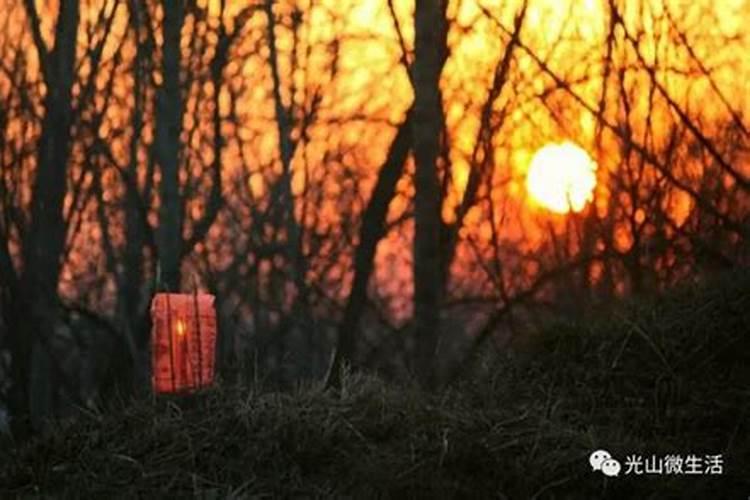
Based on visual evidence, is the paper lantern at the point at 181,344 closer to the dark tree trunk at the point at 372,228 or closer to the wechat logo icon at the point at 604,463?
the wechat logo icon at the point at 604,463

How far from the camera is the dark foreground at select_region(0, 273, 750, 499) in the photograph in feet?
21.6

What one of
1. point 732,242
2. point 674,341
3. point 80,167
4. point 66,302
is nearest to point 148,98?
point 80,167

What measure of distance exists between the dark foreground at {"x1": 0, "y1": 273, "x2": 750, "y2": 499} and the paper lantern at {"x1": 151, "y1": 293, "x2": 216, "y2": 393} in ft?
1.07

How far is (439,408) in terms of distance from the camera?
7.39 metres

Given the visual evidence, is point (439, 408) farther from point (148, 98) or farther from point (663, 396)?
point (148, 98)

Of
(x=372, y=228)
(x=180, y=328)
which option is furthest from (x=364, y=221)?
(x=180, y=328)

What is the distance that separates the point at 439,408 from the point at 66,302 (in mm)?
17087

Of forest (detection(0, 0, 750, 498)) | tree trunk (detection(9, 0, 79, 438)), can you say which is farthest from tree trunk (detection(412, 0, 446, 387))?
tree trunk (detection(9, 0, 79, 438))

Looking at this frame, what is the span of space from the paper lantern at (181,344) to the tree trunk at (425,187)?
3.34 meters

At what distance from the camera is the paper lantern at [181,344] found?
8297mm

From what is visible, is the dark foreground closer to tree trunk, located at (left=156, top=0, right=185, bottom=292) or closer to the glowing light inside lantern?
the glowing light inside lantern

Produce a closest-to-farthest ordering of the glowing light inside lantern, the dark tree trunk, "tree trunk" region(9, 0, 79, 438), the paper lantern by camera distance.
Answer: the paper lantern, the glowing light inside lantern, the dark tree trunk, "tree trunk" region(9, 0, 79, 438)

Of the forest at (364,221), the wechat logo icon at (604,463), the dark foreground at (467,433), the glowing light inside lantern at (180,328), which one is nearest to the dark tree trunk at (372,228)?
the forest at (364,221)

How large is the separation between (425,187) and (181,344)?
410cm
